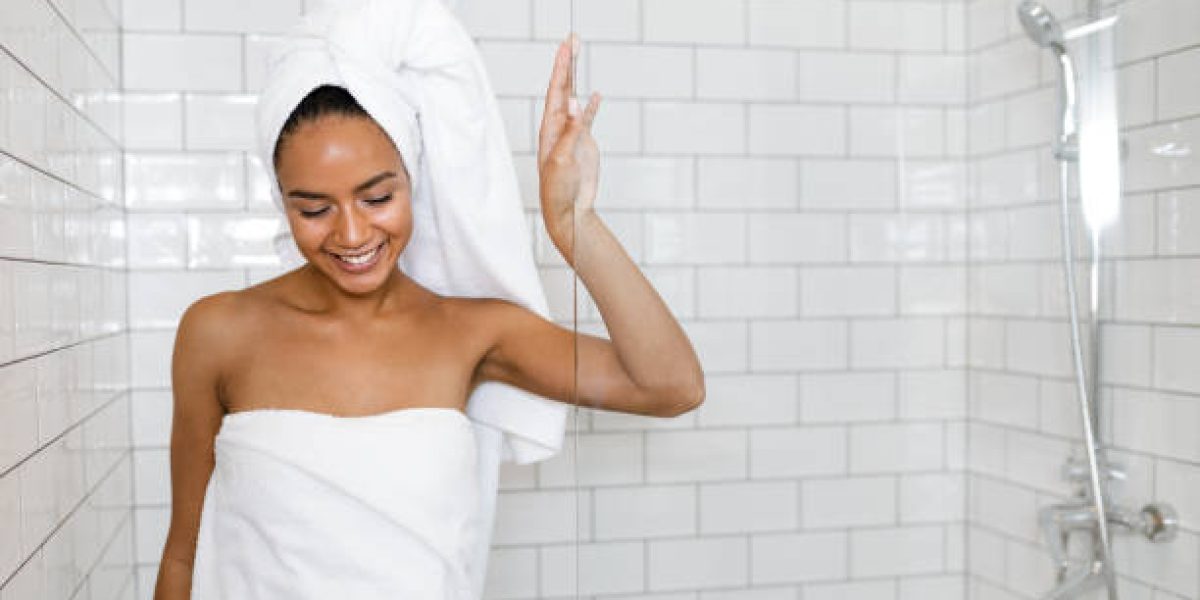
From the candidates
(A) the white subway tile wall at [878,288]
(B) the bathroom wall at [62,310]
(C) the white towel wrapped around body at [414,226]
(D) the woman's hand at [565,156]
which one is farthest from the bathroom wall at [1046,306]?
(B) the bathroom wall at [62,310]

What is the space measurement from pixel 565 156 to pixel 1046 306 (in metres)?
0.47

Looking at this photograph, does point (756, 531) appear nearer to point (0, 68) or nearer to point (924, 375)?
point (924, 375)

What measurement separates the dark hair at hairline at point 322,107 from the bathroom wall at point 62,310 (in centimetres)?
26

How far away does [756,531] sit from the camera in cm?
91

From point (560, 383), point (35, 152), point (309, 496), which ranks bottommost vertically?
point (309, 496)

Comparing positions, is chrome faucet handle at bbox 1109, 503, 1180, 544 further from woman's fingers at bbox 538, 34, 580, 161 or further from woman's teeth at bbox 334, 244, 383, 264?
woman's teeth at bbox 334, 244, 383, 264

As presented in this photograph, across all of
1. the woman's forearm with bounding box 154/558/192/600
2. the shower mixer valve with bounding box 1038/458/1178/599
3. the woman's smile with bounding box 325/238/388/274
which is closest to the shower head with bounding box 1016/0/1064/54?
the shower mixer valve with bounding box 1038/458/1178/599

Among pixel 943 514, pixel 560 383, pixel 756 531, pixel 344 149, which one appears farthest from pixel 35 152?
pixel 943 514

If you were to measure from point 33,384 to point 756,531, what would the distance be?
0.74m

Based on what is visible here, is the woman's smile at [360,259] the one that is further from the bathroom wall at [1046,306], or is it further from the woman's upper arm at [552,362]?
the bathroom wall at [1046,306]

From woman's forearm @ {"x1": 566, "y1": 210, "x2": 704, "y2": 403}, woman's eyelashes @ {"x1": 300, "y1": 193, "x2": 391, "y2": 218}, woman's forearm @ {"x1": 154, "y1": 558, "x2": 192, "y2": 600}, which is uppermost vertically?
woman's eyelashes @ {"x1": 300, "y1": 193, "x2": 391, "y2": 218}

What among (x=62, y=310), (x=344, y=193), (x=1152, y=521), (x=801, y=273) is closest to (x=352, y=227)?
(x=344, y=193)

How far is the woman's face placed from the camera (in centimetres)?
114

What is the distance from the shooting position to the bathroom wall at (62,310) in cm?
100
